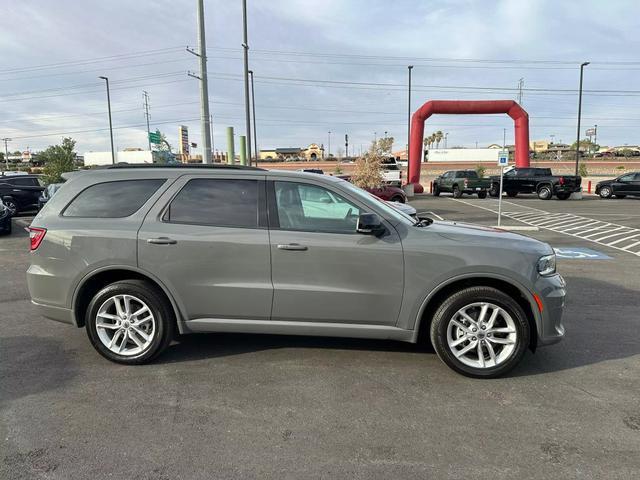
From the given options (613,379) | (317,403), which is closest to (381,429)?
(317,403)

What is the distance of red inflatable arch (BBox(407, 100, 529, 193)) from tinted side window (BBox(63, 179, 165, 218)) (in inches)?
1159

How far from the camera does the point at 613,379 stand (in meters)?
3.81

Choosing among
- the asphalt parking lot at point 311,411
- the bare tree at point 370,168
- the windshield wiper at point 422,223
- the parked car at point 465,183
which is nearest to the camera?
the asphalt parking lot at point 311,411

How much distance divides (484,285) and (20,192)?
1892 cm

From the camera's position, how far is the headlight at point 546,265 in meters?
3.74

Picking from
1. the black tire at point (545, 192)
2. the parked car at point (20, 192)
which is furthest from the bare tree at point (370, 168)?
the parked car at point (20, 192)

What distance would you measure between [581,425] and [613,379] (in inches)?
37.7

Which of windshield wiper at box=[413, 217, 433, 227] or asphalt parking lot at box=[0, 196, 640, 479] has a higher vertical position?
windshield wiper at box=[413, 217, 433, 227]

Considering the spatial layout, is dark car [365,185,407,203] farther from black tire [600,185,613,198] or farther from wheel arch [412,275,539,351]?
wheel arch [412,275,539,351]

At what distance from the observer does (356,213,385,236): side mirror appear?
3.67 m

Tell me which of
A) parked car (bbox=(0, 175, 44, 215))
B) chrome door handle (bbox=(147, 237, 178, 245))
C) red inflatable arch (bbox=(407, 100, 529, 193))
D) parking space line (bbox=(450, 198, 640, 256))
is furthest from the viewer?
red inflatable arch (bbox=(407, 100, 529, 193))

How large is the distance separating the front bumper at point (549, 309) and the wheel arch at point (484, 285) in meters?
0.06

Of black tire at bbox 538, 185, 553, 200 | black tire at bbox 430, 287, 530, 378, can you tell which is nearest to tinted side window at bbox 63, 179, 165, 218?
black tire at bbox 430, 287, 530, 378

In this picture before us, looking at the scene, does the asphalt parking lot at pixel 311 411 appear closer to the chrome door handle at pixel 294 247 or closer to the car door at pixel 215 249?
the car door at pixel 215 249
